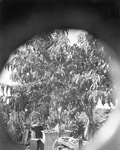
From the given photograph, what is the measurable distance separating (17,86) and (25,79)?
0.14m

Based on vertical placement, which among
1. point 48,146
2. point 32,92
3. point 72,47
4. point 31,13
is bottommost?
point 48,146

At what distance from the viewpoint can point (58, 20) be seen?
1.07 m

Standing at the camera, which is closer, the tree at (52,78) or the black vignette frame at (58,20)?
the black vignette frame at (58,20)

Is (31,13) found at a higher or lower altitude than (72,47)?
lower

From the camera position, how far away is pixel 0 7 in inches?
39.7

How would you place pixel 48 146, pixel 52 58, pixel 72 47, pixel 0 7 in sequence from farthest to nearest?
pixel 48 146
pixel 52 58
pixel 72 47
pixel 0 7

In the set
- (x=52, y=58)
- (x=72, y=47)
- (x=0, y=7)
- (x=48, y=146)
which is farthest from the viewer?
(x=48, y=146)

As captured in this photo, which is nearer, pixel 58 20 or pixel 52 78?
pixel 58 20

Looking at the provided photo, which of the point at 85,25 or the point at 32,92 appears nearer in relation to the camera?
the point at 85,25

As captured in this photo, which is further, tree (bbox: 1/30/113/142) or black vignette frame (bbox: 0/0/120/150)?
tree (bbox: 1/30/113/142)

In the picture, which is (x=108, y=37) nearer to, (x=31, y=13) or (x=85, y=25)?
(x=85, y=25)

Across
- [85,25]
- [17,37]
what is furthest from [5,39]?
[85,25]

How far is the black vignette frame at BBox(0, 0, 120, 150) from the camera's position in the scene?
1009 millimetres

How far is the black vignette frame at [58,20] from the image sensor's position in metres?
1.01
